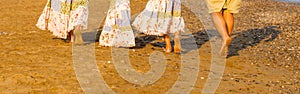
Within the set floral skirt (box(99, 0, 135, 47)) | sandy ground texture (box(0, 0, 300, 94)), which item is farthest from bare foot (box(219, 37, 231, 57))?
floral skirt (box(99, 0, 135, 47))

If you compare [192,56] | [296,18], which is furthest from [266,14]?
[192,56]

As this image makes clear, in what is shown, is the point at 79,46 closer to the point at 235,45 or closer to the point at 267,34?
the point at 235,45

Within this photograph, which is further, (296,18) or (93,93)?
(296,18)

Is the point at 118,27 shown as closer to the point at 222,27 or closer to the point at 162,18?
the point at 162,18

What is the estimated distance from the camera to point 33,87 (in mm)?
6648

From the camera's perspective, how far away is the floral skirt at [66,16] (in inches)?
377

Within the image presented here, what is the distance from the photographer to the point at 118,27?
9.67 metres

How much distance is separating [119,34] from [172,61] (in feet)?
3.98

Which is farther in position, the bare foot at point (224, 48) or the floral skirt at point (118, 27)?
the floral skirt at point (118, 27)

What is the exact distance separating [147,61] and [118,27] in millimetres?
1315

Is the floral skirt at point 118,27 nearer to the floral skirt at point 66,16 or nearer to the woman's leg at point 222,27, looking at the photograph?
the floral skirt at point 66,16

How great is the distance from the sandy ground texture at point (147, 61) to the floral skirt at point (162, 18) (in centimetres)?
36

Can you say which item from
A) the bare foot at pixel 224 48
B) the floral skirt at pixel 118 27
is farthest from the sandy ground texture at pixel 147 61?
the floral skirt at pixel 118 27

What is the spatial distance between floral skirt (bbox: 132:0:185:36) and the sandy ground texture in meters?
0.36
